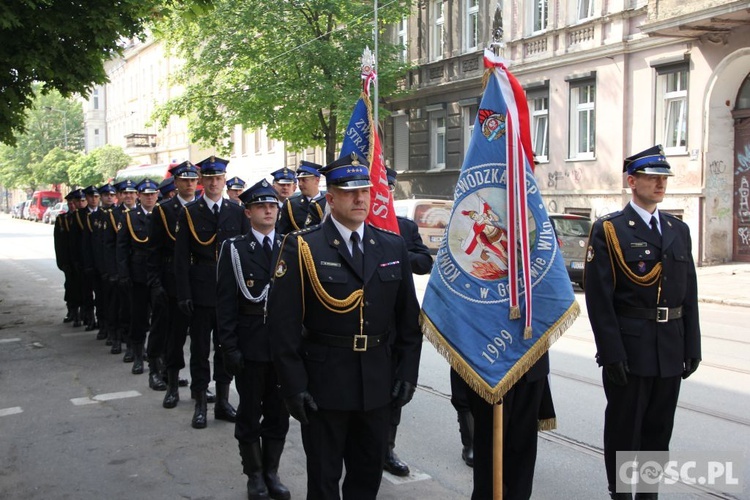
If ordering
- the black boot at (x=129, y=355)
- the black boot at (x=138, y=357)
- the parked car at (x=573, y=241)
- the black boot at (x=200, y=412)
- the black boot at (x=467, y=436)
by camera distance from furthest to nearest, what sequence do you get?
the parked car at (x=573, y=241) → the black boot at (x=129, y=355) → the black boot at (x=138, y=357) → the black boot at (x=200, y=412) → the black boot at (x=467, y=436)

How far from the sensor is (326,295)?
389cm

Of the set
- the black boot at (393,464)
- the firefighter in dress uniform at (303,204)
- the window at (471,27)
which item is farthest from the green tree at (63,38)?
the window at (471,27)

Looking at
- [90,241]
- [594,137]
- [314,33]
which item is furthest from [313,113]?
[90,241]

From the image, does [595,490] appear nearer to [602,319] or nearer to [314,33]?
[602,319]

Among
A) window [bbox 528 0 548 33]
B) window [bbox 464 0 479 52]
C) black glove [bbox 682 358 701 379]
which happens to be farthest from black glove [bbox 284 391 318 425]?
window [bbox 464 0 479 52]

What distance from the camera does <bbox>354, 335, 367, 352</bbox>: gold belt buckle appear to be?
3904 millimetres

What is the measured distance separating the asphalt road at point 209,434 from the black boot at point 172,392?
9 cm

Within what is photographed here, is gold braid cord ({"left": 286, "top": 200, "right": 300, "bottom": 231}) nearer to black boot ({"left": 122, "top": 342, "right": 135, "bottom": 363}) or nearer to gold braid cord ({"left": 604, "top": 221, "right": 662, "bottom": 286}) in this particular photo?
gold braid cord ({"left": 604, "top": 221, "right": 662, "bottom": 286})

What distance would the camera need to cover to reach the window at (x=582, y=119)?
2288 centimetres

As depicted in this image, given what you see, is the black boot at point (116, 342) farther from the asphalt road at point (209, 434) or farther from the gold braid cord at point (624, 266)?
the gold braid cord at point (624, 266)

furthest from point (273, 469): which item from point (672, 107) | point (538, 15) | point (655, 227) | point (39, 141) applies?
point (39, 141)

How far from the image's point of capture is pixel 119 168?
2414 inches

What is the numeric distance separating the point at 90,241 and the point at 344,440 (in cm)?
893

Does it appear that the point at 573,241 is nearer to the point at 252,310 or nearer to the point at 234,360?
the point at 252,310
